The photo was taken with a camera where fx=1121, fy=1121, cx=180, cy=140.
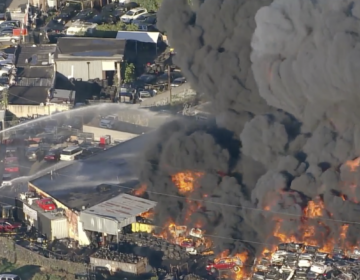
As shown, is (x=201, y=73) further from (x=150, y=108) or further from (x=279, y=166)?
Result: (x=150, y=108)

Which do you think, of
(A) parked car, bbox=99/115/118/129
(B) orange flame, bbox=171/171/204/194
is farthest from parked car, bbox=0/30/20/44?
(B) orange flame, bbox=171/171/204/194

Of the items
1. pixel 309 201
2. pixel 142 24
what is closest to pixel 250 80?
pixel 309 201

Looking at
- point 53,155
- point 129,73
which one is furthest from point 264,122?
point 129,73

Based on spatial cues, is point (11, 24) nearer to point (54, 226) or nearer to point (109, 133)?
point (109, 133)

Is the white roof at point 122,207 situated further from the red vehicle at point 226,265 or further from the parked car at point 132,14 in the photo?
the parked car at point 132,14

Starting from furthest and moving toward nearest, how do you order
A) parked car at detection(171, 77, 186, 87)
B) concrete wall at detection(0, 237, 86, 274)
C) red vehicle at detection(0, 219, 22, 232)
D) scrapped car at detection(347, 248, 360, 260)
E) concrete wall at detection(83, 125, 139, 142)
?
parked car at detection(171, 77, 186, 87) → concrete wall at detection(83, 125, 139, 142) → red vehicle at detection(0, 219, 22, 232) → concrete wall at detection(0, 237, 86, 274) → scrapped car at detection(347, 248, 360, 260)

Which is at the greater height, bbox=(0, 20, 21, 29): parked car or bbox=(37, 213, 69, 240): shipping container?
bbox=(0, 20, 21, 29): parked car

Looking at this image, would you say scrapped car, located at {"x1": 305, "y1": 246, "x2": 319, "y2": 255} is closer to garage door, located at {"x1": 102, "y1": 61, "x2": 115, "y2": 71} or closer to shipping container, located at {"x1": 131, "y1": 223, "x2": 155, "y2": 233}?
shipping container, located at {"x1": 131, "y1": 223, "x2": 155, "y2": 233}
